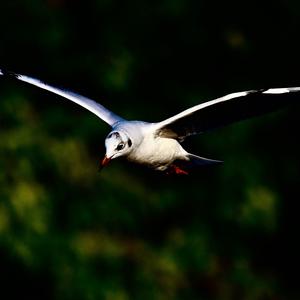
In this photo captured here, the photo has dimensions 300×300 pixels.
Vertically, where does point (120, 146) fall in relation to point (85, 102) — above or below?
below

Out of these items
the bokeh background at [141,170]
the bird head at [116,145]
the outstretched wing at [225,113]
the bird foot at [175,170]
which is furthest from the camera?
the bokeh background at [141,170]

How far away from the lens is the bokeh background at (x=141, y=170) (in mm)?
6000

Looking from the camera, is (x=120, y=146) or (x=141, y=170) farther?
(x=141, y=170)

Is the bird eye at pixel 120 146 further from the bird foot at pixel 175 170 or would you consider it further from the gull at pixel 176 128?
the bird foot at pixel 175 170

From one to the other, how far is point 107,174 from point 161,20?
1.56 metres

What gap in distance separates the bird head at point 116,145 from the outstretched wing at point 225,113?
0.12 meters

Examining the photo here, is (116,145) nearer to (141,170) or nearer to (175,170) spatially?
(175,170)

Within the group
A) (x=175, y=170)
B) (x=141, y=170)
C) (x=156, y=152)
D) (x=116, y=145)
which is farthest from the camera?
(x=141, y=170)

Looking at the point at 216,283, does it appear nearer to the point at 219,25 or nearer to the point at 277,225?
the point at 277,225

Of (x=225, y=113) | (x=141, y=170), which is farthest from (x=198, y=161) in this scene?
(x=141, y=170)

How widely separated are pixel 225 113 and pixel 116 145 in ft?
1.16

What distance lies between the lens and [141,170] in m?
5.64

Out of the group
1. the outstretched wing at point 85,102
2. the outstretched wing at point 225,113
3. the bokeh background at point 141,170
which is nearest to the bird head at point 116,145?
the outstretched wing at point 225,113

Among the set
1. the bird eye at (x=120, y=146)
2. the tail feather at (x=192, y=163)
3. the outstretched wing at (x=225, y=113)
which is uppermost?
the outstretched wing at (x=225, y=113)
